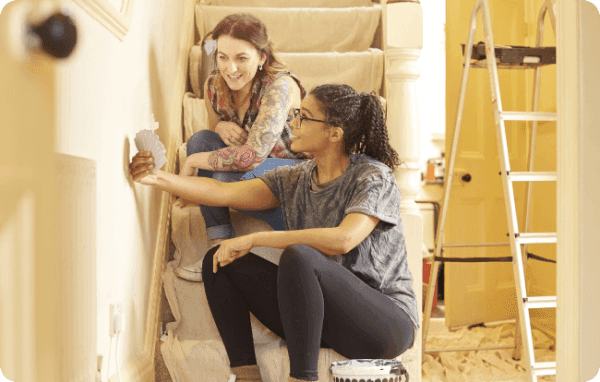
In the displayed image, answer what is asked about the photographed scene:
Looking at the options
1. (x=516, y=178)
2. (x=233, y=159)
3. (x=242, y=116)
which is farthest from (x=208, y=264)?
(x=516, y=178)

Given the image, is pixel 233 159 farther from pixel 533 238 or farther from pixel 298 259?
pixel 533 238

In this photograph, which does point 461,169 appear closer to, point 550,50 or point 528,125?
point 528,125

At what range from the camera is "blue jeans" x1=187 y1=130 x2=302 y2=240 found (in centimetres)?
188

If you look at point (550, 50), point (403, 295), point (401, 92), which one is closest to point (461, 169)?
point (550, 50)

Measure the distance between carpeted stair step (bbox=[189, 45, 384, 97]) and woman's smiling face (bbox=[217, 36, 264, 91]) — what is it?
0.62 meters

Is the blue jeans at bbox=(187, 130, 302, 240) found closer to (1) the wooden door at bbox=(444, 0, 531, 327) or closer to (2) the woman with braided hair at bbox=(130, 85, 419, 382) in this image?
(2) the woman with braided hair at bbox=(130, 85, 419, 382)

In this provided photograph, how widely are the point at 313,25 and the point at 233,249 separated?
1608 mm

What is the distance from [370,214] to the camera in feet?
5.11

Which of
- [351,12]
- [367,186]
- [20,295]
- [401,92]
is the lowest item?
[20,295]

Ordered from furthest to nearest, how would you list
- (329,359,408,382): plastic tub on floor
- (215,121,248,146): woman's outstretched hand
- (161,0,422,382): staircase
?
(215,121,248,146): woman's outstretched hand, (161,0,422,382): staircase, (329,359,408,382): plastic tub on floor

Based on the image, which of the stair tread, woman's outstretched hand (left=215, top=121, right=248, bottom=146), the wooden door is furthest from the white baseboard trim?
the wooden door

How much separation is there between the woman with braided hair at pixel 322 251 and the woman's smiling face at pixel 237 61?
309 millimetres

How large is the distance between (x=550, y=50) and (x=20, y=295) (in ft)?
7.32

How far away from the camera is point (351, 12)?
281 cm
